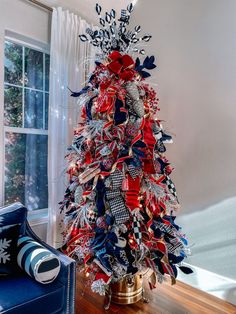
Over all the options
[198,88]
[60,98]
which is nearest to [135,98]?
[198,88]

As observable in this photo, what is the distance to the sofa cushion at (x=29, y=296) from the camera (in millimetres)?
1267

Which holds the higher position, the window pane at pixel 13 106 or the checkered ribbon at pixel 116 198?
the window pane at pixel 13 106

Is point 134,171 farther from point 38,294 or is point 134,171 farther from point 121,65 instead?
point 38,294

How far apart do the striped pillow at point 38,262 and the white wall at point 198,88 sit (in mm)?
1417

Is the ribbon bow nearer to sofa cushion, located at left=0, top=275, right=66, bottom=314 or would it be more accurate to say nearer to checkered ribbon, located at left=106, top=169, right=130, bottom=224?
checkered ribbon, located at left=106, top=169, right=130, bottom=224

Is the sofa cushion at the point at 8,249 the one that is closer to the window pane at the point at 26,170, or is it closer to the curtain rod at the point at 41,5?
the window pane at the point at 26,170

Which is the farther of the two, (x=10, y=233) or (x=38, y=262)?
(x=10, y=233)

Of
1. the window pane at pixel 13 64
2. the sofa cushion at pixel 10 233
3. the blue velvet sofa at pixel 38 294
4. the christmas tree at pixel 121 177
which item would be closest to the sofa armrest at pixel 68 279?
the blue velvet sofa at pixel 38 294

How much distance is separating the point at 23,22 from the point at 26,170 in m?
1.40

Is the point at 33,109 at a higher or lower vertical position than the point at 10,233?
higher

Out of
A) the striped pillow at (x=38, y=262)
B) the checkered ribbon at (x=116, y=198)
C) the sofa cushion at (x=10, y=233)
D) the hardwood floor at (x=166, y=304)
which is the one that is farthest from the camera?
Answer: the hardwood floor at (x=166, y=304)

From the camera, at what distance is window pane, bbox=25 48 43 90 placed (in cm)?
243

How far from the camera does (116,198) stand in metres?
1.72

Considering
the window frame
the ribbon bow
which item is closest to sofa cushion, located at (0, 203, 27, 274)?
the window frame
